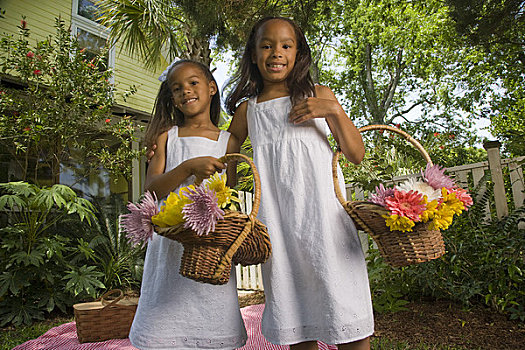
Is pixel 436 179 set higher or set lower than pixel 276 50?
lower

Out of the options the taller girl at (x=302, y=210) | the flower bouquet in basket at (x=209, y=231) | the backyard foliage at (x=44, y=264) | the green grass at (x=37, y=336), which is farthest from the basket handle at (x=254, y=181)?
the backyard foliage at (x=44, y=264)

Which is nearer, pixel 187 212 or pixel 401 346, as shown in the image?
pixel 187 212

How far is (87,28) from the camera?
8523mm

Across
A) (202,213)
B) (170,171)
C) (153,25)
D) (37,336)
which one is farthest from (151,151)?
(153,25)

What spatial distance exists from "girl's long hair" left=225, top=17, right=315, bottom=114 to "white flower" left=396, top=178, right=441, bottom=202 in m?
0.51

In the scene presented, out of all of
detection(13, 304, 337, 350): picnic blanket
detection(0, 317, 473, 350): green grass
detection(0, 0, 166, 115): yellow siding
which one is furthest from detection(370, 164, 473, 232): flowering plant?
detection(0, 0, 166, 115): yellow siding

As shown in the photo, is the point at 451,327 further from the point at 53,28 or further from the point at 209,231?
the point at 53,28

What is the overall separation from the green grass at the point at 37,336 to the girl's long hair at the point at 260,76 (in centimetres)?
213

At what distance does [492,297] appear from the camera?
11.0ft

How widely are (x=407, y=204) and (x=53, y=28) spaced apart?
28.5 feet

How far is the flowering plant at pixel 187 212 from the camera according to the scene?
111cm

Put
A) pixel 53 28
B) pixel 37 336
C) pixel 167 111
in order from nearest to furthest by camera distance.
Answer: pixel 167 111, pixel 37 336, pixel 53 28

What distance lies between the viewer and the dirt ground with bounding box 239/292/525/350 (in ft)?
9.61

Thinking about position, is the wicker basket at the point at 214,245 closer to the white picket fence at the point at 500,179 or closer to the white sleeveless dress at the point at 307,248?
the white sleeveless dress at the point at 307,248
